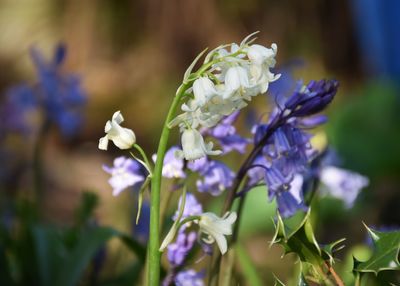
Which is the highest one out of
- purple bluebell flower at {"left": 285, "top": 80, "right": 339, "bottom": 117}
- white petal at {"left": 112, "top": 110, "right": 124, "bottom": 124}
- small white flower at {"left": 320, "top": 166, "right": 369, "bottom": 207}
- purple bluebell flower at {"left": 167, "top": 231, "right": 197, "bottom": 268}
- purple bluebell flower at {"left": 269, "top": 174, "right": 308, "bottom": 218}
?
white petal at {"left": 112, "top": 110, "right": 124, "bottom": 124}

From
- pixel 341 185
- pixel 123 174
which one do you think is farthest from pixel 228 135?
pixel 341 185

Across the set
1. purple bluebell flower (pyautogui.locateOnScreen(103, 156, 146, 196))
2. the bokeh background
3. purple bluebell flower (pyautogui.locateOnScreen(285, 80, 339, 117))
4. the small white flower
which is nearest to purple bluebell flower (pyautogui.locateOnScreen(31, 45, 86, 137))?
the small white flower

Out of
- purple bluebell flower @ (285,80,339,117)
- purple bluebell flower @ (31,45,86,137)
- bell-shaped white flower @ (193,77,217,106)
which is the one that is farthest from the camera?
purple bluebell flower @ (31,45,86,137)

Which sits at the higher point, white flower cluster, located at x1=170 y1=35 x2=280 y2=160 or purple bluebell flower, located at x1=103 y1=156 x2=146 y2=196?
white flower cluster, located at x1=170 y1=35 x2=280 y2=160

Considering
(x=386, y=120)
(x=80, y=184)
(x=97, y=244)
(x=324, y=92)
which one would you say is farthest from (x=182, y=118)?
(x=80, y=184)

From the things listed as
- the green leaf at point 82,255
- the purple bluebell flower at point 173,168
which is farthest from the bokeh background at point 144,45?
the purple bluebell flower at point 173,168

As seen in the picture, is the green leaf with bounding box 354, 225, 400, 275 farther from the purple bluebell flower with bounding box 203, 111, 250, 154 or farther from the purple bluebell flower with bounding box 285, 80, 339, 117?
the purple bluebell flower with bounding box 203, 111, 250, 154

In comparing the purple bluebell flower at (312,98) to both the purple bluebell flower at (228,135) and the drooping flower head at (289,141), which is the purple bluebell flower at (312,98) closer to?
the drooping flower head at (289,141)

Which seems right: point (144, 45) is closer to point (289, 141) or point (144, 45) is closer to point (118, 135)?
point (289, 141)
